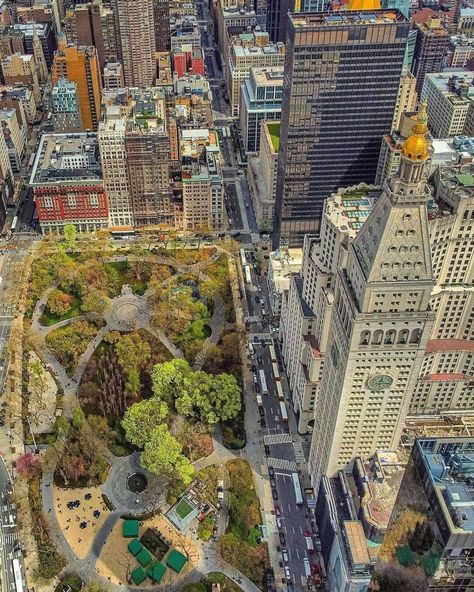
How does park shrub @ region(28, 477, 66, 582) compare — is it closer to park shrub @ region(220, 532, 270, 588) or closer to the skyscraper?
park shrub @ region(220, 532, 270, 588)

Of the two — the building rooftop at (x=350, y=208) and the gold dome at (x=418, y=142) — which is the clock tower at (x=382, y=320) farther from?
the building rooftop at (x=350, y=208)

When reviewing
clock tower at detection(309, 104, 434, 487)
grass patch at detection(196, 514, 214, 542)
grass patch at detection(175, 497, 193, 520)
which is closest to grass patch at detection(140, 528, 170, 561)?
grass patch at detection(175, 497, 193, 520)

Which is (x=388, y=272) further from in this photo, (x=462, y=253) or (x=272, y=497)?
(x=272, y=497)

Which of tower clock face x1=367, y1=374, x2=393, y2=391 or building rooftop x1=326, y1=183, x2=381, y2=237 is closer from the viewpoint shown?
tower clock face x1=367, y1=374, x2=393, y2=391

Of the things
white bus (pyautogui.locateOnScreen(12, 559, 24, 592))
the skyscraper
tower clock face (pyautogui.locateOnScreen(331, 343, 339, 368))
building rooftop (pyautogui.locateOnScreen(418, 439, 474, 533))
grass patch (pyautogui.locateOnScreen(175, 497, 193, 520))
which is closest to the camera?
building rooftop (pyautogui.locateOnScreen(418, 439, 474, 533))

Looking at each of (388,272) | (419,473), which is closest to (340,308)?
(388,272)

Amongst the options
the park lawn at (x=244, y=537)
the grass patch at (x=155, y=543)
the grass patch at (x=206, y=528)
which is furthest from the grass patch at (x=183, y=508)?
the park lawn at (x=244, y=537)

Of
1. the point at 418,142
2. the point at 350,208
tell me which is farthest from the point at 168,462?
the point at 418,142
